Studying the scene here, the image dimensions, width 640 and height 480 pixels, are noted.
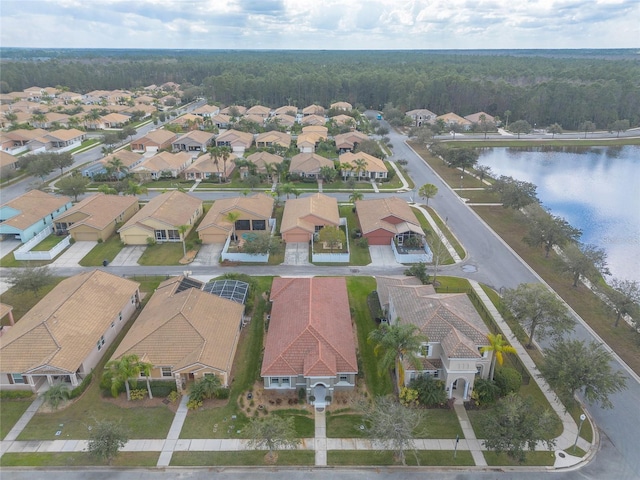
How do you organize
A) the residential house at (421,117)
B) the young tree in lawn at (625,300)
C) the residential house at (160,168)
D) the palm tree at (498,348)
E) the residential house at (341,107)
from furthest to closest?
the residential house at (341,107) → the residential house at (421,117) → the residential house at (160,168) → the young tree in lawn at (625,300) → the palm tree at (498,348)

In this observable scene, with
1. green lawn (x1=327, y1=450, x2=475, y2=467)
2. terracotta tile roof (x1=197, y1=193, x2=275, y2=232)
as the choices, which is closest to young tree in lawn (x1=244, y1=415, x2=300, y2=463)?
green lawn (x1=327, y1=450, x2=475, y2=467)

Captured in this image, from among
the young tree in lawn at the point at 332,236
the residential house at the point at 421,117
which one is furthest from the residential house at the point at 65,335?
the residential house at the point at 421,117

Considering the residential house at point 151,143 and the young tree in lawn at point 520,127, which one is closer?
the residential house at point 151,143

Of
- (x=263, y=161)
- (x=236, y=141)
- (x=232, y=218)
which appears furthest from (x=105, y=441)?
(x=236, y=141)

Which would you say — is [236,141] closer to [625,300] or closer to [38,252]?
[38,252]

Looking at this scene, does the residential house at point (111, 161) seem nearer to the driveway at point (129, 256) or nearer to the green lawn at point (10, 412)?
the driveway at point (129, 256)

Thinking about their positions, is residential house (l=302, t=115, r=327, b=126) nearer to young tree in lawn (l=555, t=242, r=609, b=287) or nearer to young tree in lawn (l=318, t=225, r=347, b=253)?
young tree in lawn (l=318, t=225, r=347, b=253)
